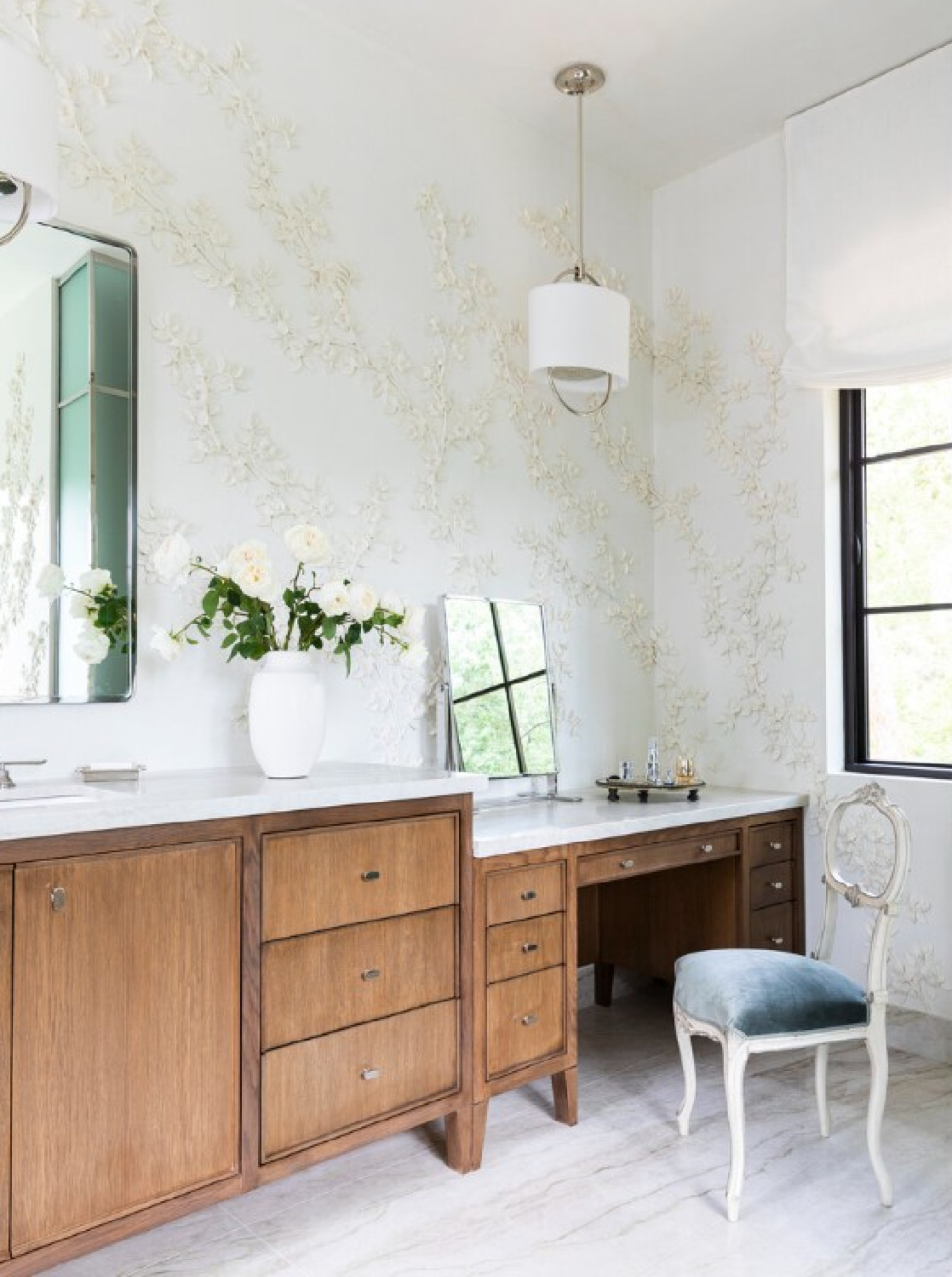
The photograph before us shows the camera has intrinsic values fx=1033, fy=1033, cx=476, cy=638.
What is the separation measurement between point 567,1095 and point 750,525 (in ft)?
6.47

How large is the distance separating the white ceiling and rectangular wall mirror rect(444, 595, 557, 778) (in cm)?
161

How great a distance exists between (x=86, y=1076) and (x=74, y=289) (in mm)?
1691

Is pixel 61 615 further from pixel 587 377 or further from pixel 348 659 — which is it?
pixel 587 377

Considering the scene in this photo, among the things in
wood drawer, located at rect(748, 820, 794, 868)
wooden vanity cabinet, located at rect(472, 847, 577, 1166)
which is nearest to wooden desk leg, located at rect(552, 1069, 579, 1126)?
wooden vanity cabinet, located at rect(472, 847, 577, 1166)

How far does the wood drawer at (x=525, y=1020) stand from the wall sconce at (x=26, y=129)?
1917 millimetres

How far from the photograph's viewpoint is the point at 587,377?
10.5ft

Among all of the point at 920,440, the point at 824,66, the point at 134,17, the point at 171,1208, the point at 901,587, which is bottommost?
the point at 171,1208

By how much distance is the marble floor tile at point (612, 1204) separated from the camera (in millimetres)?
2008

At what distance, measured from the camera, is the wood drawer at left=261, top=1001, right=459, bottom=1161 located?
6.80 ft

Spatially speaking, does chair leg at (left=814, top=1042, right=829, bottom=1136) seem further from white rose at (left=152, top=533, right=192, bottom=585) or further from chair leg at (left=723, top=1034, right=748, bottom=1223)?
white rose at (left=152, top=533, right=192, bottom=585)

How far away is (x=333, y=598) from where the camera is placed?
241cm

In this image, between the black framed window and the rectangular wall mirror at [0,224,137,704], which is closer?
the rectangular wall mirror at [0,224,137,704]

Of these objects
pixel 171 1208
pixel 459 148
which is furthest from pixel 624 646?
pixel 171 1208

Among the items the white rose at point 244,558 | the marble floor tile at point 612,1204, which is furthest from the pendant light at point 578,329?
the marble floor tile at point 612,1204
